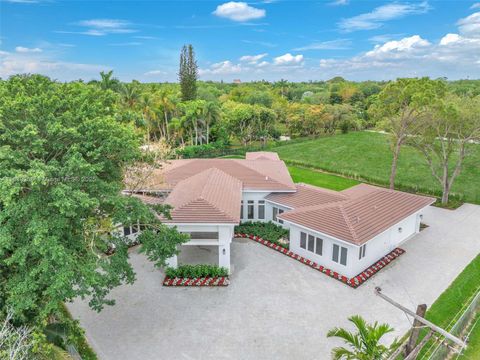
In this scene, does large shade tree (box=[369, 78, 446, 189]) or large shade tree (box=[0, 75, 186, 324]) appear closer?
large shade tree (box=[0, 75, 186, 324])

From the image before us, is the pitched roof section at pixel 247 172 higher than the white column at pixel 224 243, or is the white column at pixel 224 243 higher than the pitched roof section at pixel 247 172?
the pitched roof section at pixel 247 172

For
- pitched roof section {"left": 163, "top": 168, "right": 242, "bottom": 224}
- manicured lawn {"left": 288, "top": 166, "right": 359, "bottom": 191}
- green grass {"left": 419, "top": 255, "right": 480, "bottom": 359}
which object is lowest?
green grass {"left": 419, "top": 255, "right": 480, "bottom": 359}

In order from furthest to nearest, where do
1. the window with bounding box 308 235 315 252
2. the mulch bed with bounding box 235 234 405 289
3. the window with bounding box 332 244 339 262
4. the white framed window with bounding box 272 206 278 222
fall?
the white framed window with bounding box 272 206 278 222 → the window with bounding box 308 235 315 252 → the window with bounding box 332 244 339 262 → the mulch bed with bounding box 235 234 405 289

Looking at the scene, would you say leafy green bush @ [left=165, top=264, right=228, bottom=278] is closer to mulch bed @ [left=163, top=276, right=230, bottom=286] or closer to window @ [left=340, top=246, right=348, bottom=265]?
mulch bed @ [left=163, top=276, right=230, bottom=286]

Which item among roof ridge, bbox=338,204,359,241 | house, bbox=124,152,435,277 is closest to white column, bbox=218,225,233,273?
house, bbox=124,152,435,277

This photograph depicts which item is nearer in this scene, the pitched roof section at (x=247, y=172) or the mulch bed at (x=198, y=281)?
the mulch bed at (x=198, y=281)

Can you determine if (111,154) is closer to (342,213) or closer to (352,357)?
(352,357)

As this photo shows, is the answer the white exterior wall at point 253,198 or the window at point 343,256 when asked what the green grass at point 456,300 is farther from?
the white exterior wall at point 253,198

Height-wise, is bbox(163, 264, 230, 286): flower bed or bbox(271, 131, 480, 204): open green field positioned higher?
bbox(271, 131, 480, 204): open green field

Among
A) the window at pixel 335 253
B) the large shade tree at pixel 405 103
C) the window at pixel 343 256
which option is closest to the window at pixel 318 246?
the window at pixel 335 253
